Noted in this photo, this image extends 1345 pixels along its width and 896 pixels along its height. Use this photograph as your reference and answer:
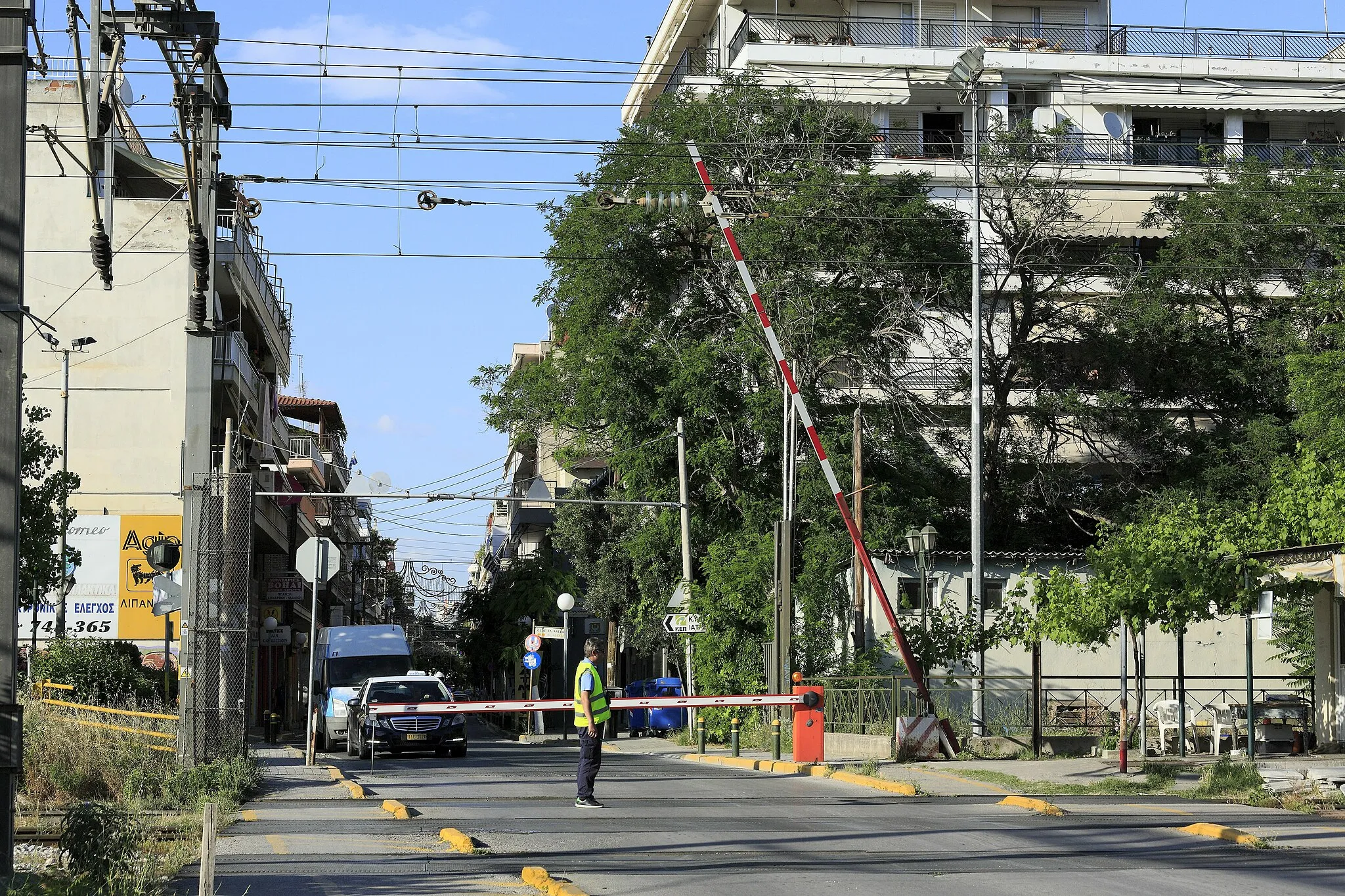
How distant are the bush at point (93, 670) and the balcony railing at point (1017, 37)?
31504 millimetres

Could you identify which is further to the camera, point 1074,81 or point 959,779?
point 1074,81

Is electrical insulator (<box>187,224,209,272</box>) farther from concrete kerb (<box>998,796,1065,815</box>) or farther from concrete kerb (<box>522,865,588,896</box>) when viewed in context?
concrete kerb (<box>998,796,1065,815</box>)

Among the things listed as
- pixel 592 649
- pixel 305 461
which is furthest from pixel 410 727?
pixel 305 461

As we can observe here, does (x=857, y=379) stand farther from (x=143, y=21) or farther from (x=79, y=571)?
(x=143, y=21)

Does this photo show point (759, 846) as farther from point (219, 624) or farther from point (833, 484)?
point (833, 484)

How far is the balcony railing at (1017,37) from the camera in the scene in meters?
54.2

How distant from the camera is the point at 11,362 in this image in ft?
29.5

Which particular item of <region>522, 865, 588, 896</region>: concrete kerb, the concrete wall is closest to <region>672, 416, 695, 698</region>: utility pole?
the concrete wall

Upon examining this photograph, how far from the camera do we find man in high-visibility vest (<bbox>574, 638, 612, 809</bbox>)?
16.0 meters

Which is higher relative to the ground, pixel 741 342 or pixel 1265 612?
pixel 741 342

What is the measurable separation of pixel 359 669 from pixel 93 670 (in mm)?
8221

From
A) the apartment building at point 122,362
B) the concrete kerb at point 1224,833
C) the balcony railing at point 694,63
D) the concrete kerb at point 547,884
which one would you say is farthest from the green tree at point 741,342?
the concrete kerb at point 547,884

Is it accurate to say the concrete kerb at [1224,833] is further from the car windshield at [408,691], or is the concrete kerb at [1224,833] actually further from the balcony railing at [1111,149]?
the balcony railing at [1111,149]

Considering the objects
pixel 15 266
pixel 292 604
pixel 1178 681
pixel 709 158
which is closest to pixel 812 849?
pixel 15 266
